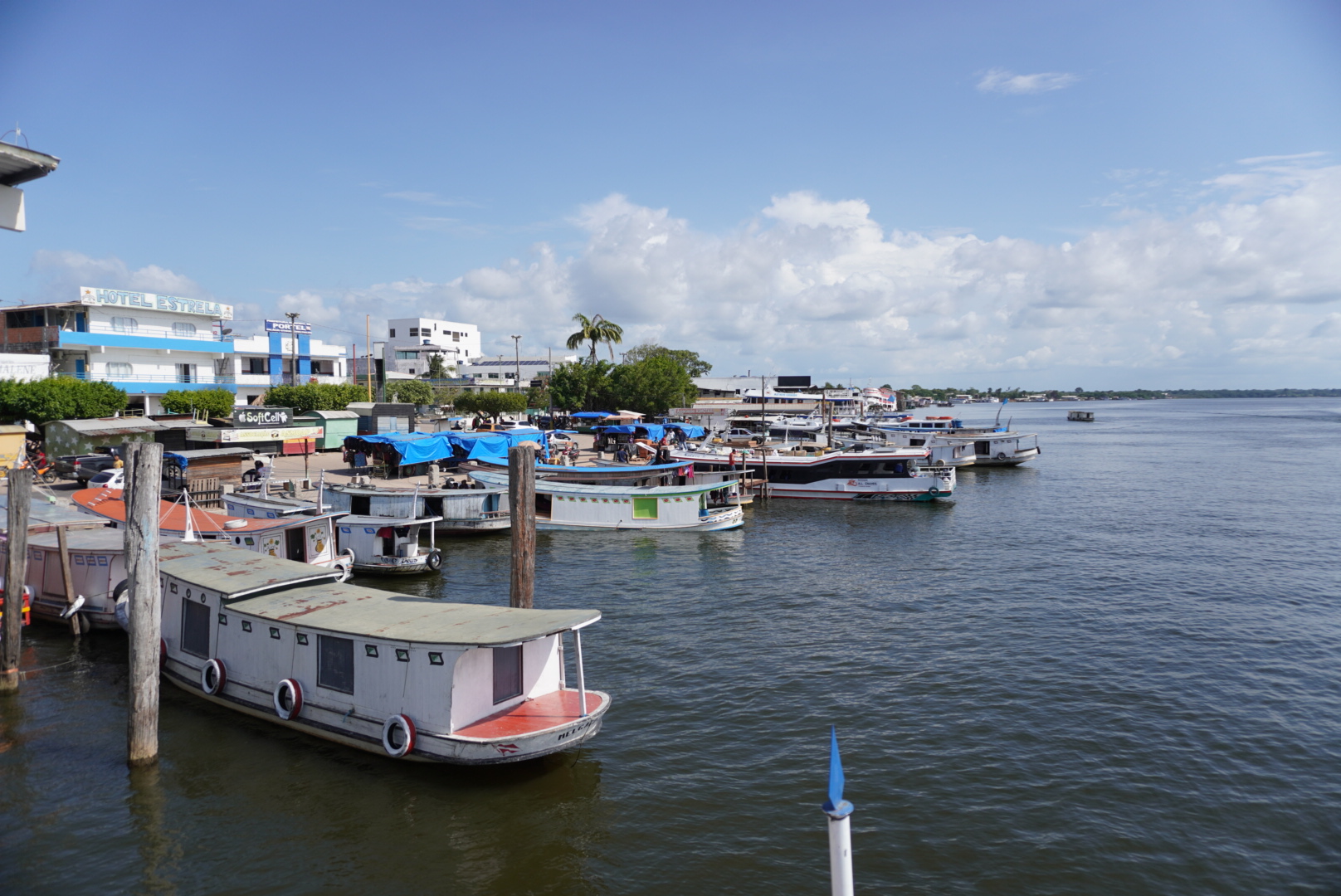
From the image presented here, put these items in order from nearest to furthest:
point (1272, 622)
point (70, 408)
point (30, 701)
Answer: point (30, 701) < point (1272, 622) < point (70, 408)

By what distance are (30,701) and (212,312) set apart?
2256 inches

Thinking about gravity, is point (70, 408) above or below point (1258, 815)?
above

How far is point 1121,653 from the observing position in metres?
18.6

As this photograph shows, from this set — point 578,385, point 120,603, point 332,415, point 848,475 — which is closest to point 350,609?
point 120,603

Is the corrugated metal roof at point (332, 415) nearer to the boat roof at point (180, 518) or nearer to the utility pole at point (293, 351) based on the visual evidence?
the utility pole at point (293, 351)

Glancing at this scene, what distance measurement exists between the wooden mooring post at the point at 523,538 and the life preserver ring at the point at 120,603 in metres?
9.00

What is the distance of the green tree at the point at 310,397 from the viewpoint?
59.6 m

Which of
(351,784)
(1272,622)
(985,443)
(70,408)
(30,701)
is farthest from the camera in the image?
(985,443)

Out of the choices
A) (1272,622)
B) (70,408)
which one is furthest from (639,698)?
(70,408)

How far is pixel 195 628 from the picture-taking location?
50.4 feet

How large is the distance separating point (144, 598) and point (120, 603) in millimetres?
7068

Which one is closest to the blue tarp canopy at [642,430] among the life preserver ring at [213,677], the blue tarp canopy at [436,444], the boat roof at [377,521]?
the blue tarp canopy at [436,444]

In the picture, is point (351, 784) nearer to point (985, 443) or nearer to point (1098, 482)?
point (1098, 482)

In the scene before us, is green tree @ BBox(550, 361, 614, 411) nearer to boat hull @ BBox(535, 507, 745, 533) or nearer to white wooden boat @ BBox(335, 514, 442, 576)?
boat hull @ BBox(535, 507, 745, 533)
